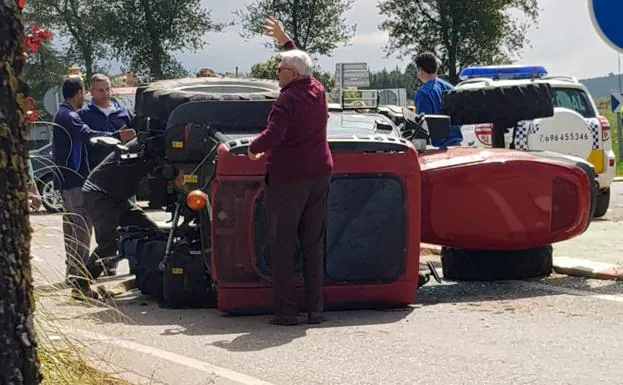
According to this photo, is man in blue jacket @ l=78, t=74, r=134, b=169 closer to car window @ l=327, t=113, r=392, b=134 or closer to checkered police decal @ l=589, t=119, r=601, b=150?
car window @ l=327, t=113, r=392, b=134

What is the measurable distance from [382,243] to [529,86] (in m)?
2.85

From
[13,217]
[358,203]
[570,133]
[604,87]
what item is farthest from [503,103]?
[604,87]

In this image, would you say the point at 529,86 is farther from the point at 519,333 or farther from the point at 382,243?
the point at 519,333

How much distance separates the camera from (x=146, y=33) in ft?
129

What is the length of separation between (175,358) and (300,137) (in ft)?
5.72

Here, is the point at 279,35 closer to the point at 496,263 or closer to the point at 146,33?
the point at 496,263

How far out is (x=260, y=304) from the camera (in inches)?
304

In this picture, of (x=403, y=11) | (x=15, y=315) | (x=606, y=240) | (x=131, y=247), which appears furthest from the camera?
(x=403, y=11)

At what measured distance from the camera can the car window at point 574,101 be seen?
15.3 metres

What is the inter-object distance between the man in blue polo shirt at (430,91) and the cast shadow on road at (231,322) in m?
3.30

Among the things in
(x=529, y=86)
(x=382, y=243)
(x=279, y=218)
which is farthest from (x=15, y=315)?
(x=529, y=86)

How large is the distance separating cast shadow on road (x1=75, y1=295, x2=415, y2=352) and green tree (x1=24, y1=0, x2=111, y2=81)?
105ft

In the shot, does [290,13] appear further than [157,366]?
Yes

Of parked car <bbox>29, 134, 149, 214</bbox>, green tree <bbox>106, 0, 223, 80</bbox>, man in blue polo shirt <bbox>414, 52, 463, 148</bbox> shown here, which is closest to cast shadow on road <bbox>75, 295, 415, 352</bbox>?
parked car <bbox>29, 134, 149, 214</bbox>
